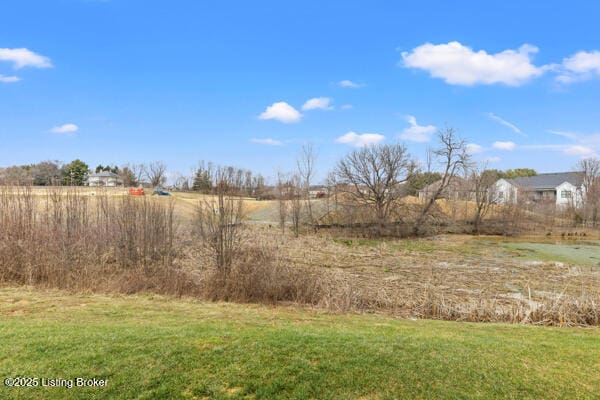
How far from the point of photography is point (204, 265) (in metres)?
11.9

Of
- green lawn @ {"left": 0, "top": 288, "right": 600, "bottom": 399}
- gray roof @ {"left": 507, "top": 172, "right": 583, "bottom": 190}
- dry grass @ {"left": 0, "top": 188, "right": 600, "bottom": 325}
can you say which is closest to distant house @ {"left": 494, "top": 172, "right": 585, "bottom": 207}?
gray roof @ {"left": 507, "top": 172, "right": 583, "bottom": 190}

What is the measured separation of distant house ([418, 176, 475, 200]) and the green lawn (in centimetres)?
3028

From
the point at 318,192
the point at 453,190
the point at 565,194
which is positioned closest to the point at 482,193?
the point at 453,190

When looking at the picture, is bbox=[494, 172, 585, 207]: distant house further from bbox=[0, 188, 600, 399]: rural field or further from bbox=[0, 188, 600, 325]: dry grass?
bbox=[0, 188, 600, 399]: rural field

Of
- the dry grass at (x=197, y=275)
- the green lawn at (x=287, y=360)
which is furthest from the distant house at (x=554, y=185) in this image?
the green lawn at (x=287, y=360)

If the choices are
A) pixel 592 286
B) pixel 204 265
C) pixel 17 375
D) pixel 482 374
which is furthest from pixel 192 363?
pixel 592 286

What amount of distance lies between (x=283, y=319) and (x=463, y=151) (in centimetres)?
3246

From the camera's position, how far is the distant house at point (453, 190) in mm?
35375

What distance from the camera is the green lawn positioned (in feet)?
12.3

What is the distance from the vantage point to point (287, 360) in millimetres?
4340

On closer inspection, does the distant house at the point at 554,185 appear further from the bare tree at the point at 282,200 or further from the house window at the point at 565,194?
the bare tree at the point at 282,200

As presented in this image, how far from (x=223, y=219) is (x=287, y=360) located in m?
7.05

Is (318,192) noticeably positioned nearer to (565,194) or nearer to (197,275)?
(197,275)

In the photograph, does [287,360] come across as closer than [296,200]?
Yes
